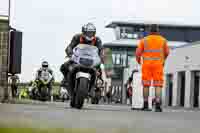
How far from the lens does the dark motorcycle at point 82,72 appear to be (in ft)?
36.8

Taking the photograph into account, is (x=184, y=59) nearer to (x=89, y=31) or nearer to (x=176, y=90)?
(x=176, y=90)

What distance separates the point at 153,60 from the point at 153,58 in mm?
43

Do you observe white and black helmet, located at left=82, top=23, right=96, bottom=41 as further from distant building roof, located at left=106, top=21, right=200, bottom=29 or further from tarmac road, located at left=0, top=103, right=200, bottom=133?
distant building roof, located at left=106, top=21, right=200, bottom=29

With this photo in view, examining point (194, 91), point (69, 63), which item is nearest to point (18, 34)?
point (69, 63)

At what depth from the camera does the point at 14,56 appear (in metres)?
14.4

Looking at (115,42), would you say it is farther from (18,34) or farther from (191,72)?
(18,34)

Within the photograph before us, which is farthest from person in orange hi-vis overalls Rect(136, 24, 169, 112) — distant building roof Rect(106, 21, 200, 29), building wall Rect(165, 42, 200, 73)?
distant building roof Rect(106, 21, 200, 29)

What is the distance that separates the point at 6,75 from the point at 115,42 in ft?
274

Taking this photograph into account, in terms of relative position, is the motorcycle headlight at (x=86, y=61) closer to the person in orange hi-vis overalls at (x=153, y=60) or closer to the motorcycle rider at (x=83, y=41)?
the motorcycle rider at (x=83, y=41)

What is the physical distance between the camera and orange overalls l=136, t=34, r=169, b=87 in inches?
488

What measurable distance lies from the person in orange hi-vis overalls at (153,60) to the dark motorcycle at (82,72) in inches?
38.9

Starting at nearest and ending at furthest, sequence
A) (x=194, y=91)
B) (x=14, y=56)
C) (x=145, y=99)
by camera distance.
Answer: (x=145, y=99) < (x=14, y=56) < (x=194, y=91)

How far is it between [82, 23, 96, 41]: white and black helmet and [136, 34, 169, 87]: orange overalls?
3.57 feet

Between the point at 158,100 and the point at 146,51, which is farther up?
the point at 146,51
